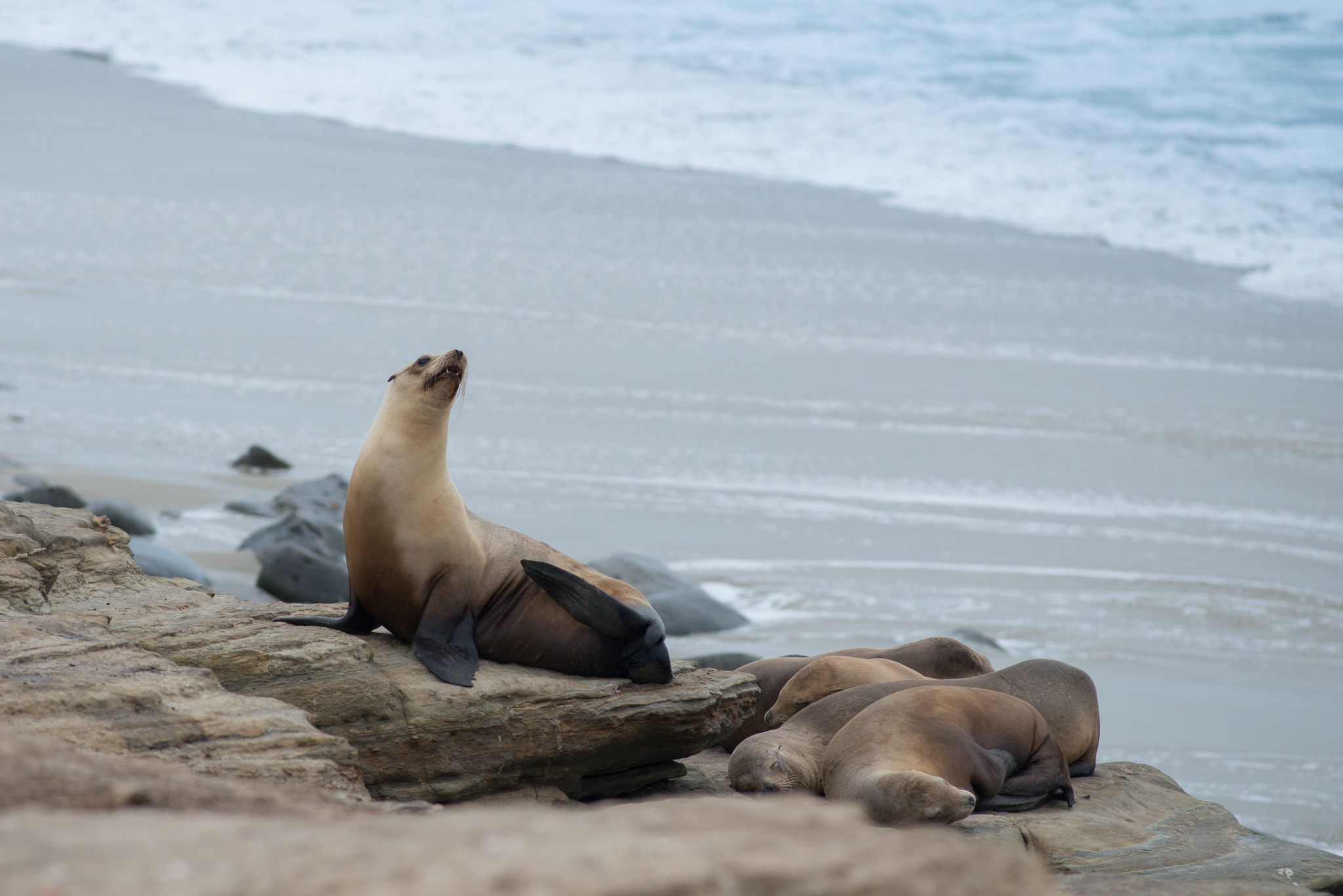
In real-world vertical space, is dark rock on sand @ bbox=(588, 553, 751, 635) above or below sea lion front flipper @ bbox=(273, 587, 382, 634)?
below

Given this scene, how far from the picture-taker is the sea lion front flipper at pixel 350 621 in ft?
14.7

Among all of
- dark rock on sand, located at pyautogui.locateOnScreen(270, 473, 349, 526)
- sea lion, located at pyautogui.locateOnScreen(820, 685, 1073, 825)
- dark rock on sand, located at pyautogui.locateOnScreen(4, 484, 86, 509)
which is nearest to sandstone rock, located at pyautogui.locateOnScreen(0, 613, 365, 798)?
sea lion, located at pyautogui.locateOnScreen(820, 685, 1073, 825)

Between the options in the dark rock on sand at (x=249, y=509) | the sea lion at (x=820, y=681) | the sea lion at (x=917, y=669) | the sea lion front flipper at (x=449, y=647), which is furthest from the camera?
the dark rock on sand at (x=249, y=509)

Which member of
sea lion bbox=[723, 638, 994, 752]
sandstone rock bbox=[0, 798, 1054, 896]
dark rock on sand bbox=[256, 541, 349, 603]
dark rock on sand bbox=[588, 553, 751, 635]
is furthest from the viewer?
dark rock on sand bbox=[588, 553, 751, 635]

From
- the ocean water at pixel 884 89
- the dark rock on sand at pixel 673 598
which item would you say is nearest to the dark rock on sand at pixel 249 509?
the dark rock on sand at pixel 673 598

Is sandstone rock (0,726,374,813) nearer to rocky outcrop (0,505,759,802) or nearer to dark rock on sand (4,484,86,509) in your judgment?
rocky outcrop (0,505,759,802)

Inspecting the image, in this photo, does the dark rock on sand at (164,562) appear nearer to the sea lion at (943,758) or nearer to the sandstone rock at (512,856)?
the sea lion at (943,758)

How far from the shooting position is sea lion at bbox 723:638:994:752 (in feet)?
17.7

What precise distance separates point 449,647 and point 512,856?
2.85 metres

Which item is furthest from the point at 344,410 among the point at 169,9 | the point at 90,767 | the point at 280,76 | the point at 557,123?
the point at 169,9

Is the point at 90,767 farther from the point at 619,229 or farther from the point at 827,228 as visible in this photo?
the point at 827,228

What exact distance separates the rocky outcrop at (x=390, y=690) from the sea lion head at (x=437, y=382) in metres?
0.83

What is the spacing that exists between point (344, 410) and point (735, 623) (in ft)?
12.9

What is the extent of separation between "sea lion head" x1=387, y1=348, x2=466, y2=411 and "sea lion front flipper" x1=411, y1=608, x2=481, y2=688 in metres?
0.73
